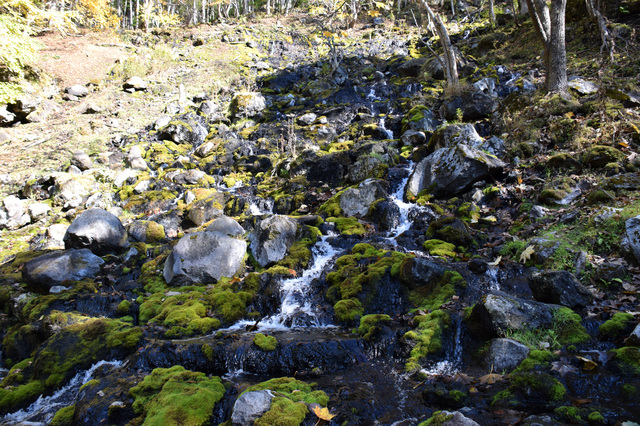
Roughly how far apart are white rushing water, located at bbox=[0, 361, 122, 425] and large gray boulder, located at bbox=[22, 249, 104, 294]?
3.73 m

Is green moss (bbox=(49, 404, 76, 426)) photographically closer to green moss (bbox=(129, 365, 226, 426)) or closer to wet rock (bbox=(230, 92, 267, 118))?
green moss (bbox=(129, 365, 226, 426))

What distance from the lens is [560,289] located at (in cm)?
476

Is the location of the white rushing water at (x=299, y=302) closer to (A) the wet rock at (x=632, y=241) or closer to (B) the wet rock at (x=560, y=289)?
(B) the wet rock at (x=560, y=289)

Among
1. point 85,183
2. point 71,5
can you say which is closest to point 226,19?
point 71,5

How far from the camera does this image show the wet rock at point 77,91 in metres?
20.6

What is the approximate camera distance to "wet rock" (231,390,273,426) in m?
3.36

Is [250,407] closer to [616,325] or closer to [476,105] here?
[616,325]

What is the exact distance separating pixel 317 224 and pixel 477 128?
8.04m

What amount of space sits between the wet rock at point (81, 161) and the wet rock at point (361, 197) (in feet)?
39.8

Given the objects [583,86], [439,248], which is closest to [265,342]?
[439,248]

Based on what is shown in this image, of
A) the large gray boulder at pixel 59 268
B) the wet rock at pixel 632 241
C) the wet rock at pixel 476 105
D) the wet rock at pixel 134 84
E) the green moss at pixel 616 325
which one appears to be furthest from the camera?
the wet rock at pixel 134 84

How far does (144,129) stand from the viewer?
18859mm

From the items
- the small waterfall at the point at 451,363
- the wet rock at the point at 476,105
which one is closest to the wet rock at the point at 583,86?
the wet rock at the point at 476,105

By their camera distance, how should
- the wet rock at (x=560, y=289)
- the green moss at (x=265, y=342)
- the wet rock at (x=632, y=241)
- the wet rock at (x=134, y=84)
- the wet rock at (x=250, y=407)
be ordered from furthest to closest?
the wet rock at (x=134, y=84) → the green moss at (x=265, y=342) → the wet rock at (x=632, y=241) → the wet rock at (x=560, y=289) → the wet rock at (x=250, y=407)
